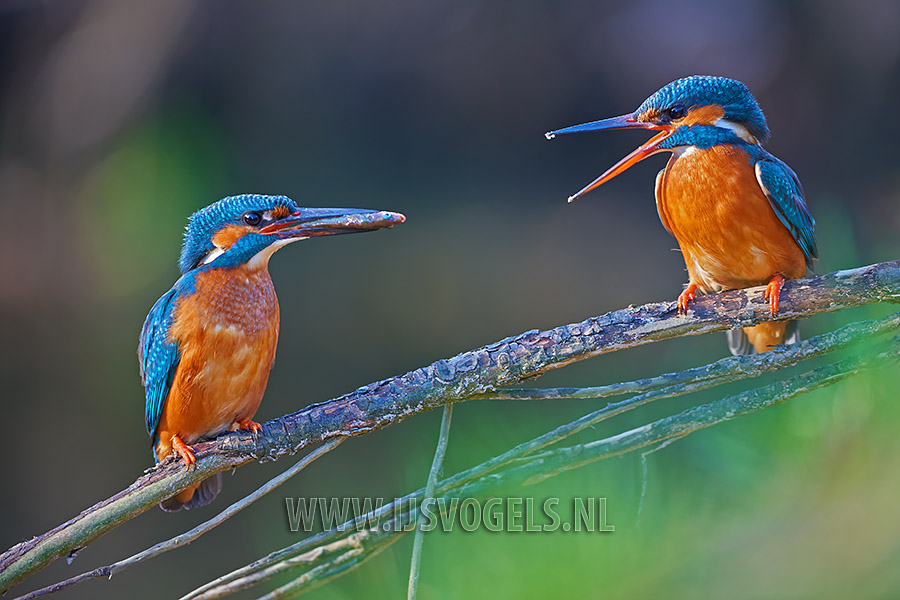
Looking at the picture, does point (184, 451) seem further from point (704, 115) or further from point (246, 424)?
point (704, 115)

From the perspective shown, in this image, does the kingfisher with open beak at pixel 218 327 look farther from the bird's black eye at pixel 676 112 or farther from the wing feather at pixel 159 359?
the bird's black eye at pixel 676 112

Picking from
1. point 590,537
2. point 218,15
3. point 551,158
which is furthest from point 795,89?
point 590,537

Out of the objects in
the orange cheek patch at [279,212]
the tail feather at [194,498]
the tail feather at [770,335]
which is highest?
the orange cheek patch at [279,212]

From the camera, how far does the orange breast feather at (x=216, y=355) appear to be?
133cm

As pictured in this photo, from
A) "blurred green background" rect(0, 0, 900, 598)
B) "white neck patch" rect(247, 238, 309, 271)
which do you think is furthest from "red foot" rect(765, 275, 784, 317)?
"blurred green background" rect(0, 0, 900, 598)

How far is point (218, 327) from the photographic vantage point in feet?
4.38

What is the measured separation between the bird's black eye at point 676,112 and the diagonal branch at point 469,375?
0.38 meters

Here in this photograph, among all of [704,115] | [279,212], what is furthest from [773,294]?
[279,212]

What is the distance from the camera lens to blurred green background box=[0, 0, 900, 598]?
2.54 meters

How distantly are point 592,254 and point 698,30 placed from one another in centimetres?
85

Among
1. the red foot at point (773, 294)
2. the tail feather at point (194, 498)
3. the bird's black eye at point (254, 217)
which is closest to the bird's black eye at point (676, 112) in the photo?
the red foot at point (773, 294)

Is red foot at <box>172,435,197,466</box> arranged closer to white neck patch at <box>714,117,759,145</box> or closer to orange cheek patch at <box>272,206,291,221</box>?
orange cheek patch at <box>272,206,291,221</box>

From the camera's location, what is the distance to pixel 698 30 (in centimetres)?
257

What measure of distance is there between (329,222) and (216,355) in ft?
1.08
